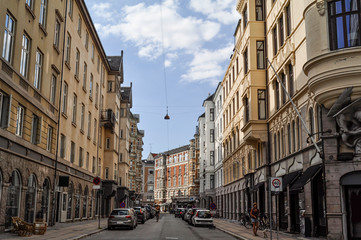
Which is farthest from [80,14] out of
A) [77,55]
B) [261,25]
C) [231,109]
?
[231,109]

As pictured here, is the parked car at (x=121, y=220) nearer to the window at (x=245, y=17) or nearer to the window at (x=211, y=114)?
the window at (x=245, y=17)

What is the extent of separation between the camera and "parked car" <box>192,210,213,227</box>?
108 ft

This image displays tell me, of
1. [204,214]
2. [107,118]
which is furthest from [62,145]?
[107,118]

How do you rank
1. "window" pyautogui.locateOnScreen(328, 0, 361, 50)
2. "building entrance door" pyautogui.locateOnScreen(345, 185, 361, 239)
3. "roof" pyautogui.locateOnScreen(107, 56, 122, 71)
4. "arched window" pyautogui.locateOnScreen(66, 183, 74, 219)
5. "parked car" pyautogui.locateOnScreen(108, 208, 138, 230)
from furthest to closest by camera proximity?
"roof" pyautogui.locateOnScreen(107, 56, 122, 71) < "arched window" pyautogui.locateOnScreen(66, 183, 74, 219) < "parked car" pyautogui.locateOnScreen(108, 208, 138, 230) < "window" pyautogui.locateOnScreen(328, 0, 361, 50) < "building entrance door" pyautogui.locateOnScreen(345, 185, 361, 239)

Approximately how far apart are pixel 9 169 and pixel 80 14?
20.4m

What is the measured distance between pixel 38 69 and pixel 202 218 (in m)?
17.5

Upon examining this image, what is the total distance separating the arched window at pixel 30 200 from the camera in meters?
21.6

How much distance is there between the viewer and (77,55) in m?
34.4

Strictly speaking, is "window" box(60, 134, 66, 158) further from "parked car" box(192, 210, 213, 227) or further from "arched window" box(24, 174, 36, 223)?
"parked car" box(192, 210, 213, 227)

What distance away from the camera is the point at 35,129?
22.9 metres

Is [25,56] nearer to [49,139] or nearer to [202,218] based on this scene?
[49,139]

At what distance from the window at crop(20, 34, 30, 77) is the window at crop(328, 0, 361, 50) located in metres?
14.4

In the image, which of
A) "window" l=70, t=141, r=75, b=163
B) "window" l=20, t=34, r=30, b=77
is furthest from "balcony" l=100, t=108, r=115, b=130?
"window" l=20, t=34, r=30, b=77

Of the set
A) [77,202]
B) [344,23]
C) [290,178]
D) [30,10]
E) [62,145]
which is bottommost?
[77,202]
